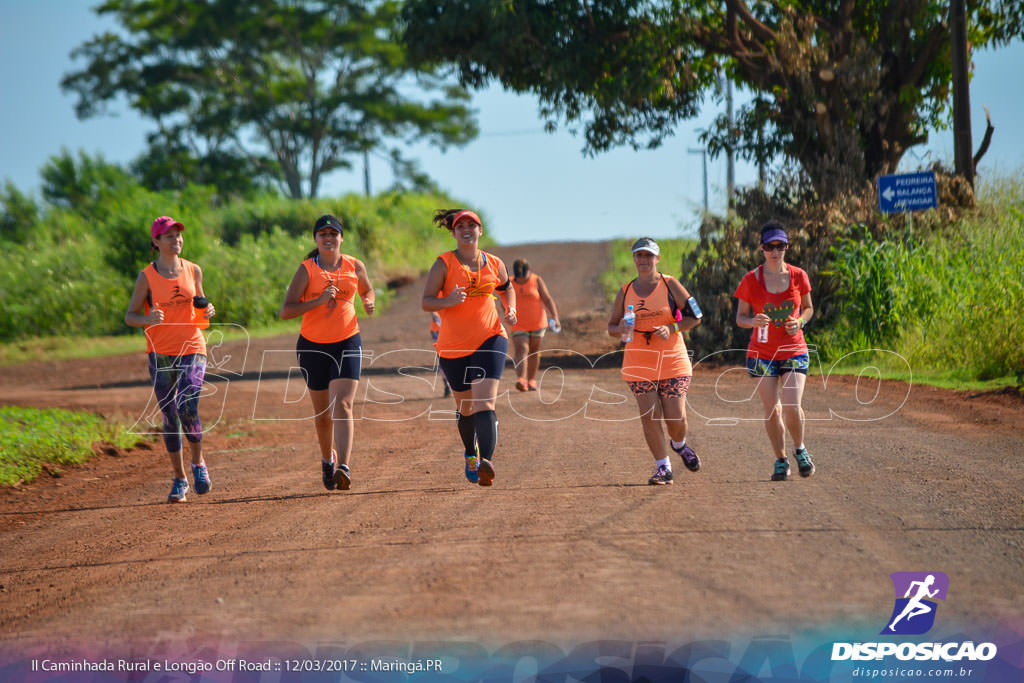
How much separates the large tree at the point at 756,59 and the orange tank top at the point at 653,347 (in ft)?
42.8

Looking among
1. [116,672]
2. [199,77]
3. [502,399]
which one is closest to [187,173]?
[199,77]

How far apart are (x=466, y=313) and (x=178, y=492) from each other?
9.13ft

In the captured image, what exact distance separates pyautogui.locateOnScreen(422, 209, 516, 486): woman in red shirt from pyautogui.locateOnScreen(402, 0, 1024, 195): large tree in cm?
1335

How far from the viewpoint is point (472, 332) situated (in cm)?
786

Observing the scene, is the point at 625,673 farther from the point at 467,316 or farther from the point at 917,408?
the point at 917,408

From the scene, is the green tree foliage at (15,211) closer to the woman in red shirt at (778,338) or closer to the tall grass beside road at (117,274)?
the tall grass beside road at (117,274)

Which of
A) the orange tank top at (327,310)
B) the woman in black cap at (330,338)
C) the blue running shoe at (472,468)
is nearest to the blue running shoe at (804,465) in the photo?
the blue running shoe at (472,468)

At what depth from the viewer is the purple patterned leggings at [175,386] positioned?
8461 mm

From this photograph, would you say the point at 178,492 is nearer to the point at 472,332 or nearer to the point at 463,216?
the point at 472,332

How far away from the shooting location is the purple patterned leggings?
8461 millimetres

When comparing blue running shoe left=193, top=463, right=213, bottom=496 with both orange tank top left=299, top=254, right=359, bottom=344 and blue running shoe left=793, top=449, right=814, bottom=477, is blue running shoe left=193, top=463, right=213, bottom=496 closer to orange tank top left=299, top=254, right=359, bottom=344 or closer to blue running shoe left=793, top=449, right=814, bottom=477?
orange tank top left=299, top=254, right=359, bottom=344

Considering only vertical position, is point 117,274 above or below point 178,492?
above

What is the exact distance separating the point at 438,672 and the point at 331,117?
45.2 m

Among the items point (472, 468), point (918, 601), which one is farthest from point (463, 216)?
point (918, 601)
